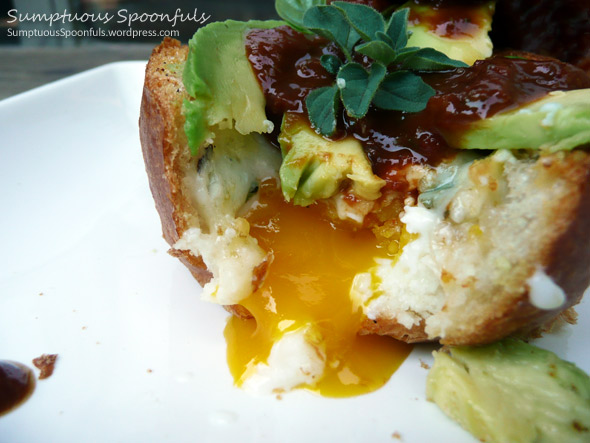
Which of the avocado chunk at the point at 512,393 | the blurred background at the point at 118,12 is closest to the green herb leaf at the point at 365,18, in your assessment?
the avocado chunk at the point at 512,393

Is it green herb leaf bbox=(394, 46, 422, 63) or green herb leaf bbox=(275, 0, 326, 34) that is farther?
green herb leaf bbox=(275, 0, 326, 34)

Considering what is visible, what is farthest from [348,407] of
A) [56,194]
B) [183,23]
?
[183,23]

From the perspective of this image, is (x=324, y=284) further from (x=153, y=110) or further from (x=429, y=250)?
(x=153, y=110)

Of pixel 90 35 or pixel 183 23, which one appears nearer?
pixel 90 35

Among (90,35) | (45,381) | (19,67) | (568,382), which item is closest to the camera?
(568,382)

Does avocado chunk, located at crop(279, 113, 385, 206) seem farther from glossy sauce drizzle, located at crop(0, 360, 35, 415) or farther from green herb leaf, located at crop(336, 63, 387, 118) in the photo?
glossy sauce drizzle, located at crop(0, 360, 35, 415)

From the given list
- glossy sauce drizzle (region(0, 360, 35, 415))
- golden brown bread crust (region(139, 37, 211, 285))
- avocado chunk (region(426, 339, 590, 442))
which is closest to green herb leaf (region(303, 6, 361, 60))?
golden brown bread crust (region(139, 37, 211, 285))

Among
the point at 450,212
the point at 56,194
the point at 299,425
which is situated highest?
the point at 450,212
